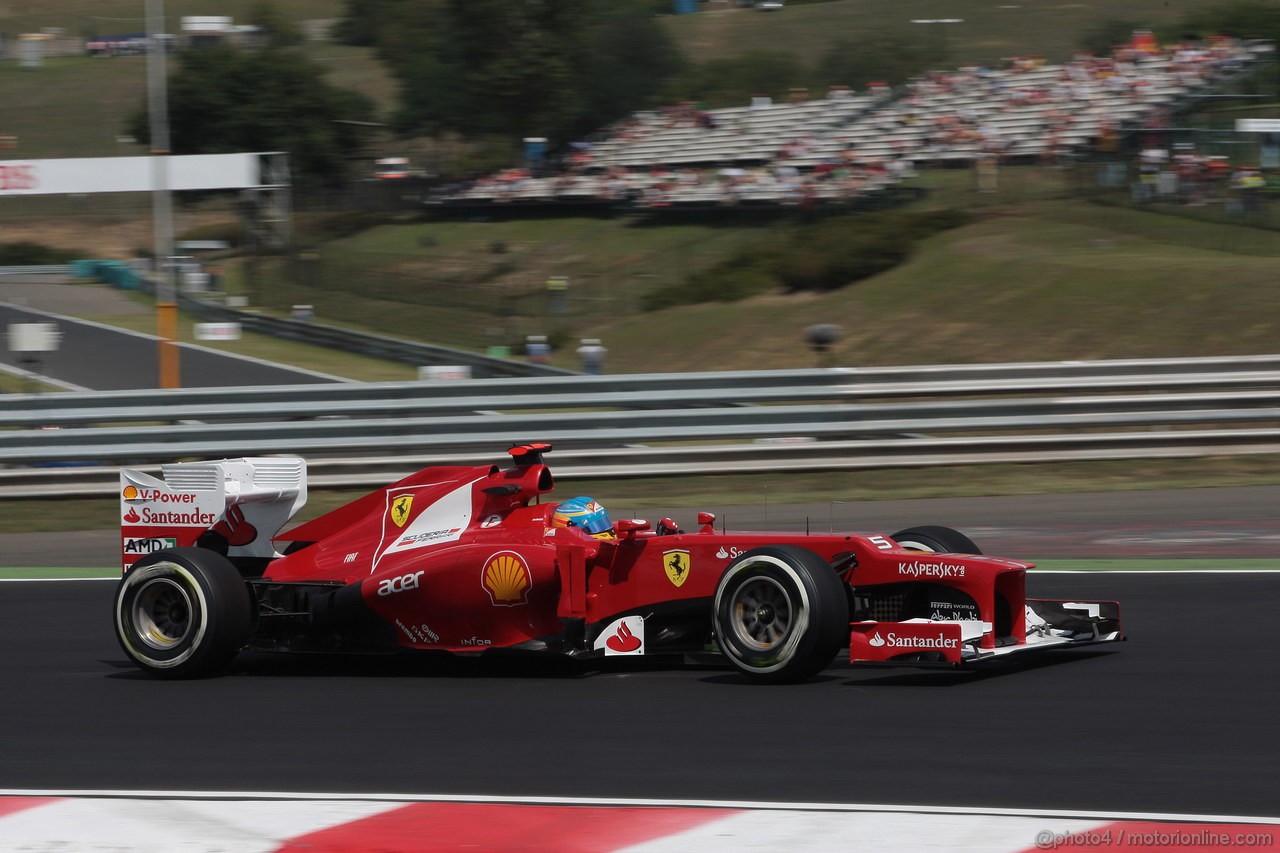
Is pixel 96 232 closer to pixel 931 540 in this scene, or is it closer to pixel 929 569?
pixel 931 540

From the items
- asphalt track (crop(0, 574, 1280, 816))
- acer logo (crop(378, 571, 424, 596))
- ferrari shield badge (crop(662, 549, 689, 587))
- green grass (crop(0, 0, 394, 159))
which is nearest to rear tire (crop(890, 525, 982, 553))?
asphalt track (crop(0, 574, 1280, 816))

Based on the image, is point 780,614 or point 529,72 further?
→ point 529,72

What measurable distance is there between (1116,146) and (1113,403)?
23.5m

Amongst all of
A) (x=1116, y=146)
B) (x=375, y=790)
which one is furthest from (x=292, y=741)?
(x=1116, y=146)

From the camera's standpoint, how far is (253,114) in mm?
65188

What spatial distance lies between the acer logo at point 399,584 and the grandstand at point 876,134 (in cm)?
3211

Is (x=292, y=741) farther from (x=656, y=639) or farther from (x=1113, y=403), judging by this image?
(x=1113, y=403)

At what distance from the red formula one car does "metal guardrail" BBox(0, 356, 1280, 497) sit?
19.7 ft

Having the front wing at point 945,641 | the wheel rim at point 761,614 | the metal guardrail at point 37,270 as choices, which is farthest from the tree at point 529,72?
the wheel rim at point 761,614

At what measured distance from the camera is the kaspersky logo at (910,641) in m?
6.18

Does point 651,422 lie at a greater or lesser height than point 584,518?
lesser

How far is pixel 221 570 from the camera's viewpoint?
734 centimetres

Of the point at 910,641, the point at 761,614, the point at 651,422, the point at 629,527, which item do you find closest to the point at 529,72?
the point at 651,422

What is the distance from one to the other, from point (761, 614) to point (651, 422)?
793 cm
